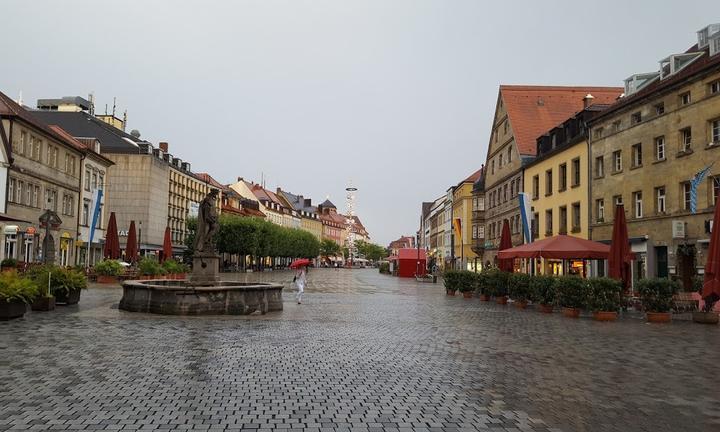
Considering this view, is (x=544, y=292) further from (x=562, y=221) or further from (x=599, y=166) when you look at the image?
(x=562, y=221)

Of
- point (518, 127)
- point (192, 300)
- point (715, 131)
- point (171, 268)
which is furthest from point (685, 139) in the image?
point (171, 268)

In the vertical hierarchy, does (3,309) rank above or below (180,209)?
below

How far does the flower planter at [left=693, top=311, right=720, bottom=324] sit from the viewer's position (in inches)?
715

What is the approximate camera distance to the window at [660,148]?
2905cm

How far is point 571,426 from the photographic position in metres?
6.41

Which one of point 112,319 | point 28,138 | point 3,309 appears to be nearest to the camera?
point 3,309

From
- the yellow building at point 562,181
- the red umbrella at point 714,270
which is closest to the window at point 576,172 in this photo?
the yellow building at point 562,181

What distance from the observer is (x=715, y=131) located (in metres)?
25.6

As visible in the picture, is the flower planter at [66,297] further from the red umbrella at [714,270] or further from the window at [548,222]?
the window at [548,222]

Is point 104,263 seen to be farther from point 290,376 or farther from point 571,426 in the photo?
point 571,426

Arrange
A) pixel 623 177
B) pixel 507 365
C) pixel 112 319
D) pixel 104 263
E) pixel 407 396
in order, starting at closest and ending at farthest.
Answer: pixel 407 396 → pixel 507 365 → pixel 112 319 → pixel 623 177 → pixel 104 263

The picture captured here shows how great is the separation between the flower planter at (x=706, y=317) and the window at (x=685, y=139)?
36.9 feet

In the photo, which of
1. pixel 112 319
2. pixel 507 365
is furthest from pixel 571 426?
pixel 112 319

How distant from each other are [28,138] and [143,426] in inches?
1705
